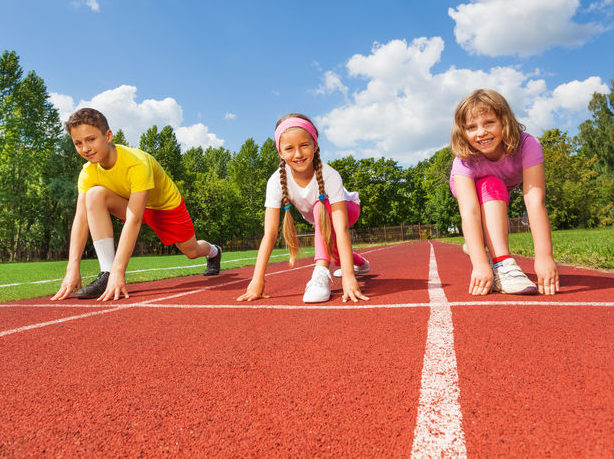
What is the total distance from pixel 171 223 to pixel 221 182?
1760 inches

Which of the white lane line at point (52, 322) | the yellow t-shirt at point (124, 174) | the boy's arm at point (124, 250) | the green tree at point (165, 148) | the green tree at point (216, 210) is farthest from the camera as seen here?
the green tree at point (216, 210)

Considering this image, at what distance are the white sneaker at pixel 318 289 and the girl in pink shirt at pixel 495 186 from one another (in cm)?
115

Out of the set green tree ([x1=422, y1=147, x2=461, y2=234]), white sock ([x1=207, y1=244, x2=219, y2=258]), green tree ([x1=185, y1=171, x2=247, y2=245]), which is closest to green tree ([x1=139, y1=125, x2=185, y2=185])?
green tree ([x1=185, y1=171, x2=247, y2=245])

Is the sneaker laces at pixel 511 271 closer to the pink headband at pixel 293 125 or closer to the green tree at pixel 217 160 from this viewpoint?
the pink headband at pixel 293 125

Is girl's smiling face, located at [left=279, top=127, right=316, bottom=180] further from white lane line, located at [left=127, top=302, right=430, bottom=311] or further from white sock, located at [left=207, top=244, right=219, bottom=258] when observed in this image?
white sock, located at [left=207, top=244, right=219, bottom=258]

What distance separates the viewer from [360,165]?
2183 inches

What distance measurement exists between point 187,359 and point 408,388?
3.21 feet

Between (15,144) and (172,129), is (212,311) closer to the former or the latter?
(15,144)

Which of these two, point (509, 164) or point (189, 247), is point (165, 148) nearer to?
point (189, 247)

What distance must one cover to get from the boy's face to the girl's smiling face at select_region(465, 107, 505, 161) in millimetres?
3555

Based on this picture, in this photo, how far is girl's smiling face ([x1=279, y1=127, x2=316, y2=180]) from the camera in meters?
3.40

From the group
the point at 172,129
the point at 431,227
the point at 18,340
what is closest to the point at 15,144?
the point at 172,129

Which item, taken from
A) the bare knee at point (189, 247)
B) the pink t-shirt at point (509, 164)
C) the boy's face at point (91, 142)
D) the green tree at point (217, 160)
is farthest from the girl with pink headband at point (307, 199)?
the green tree at point (217, 160)

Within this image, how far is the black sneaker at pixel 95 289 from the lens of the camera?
3811mm
